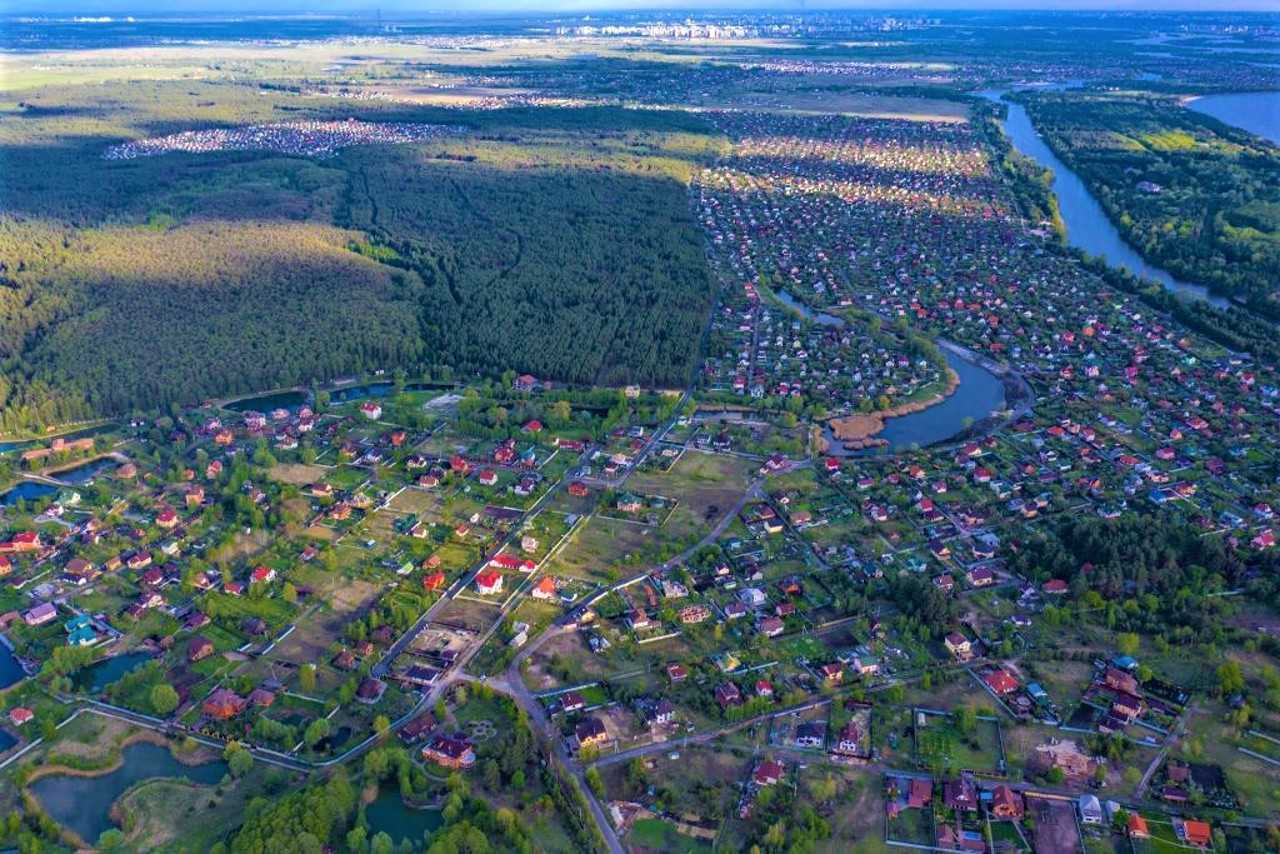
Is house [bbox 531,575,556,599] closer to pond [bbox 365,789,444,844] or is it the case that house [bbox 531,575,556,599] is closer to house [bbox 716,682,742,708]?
house [bbox 716,682,742,708]

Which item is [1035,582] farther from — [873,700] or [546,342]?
[546,342]

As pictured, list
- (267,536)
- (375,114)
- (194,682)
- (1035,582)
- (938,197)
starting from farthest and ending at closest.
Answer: (375,114) → (938,197) → (267,536) → (1035,582) → (194,682)

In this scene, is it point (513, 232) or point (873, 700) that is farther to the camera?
point (513, 232)

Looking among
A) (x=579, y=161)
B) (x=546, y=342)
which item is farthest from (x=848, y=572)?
(x=579, y=161)

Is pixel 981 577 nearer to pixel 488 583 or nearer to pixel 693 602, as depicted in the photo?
pixel 693 602

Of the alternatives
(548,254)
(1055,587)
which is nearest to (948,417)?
(1055,587)

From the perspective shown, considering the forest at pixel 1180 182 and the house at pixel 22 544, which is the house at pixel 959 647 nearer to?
the house at pixel 22 544

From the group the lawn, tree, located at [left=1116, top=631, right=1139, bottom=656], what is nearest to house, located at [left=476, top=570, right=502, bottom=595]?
the lawn

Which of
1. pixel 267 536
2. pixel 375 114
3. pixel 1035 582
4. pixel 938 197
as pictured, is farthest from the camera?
pixel 375 114
